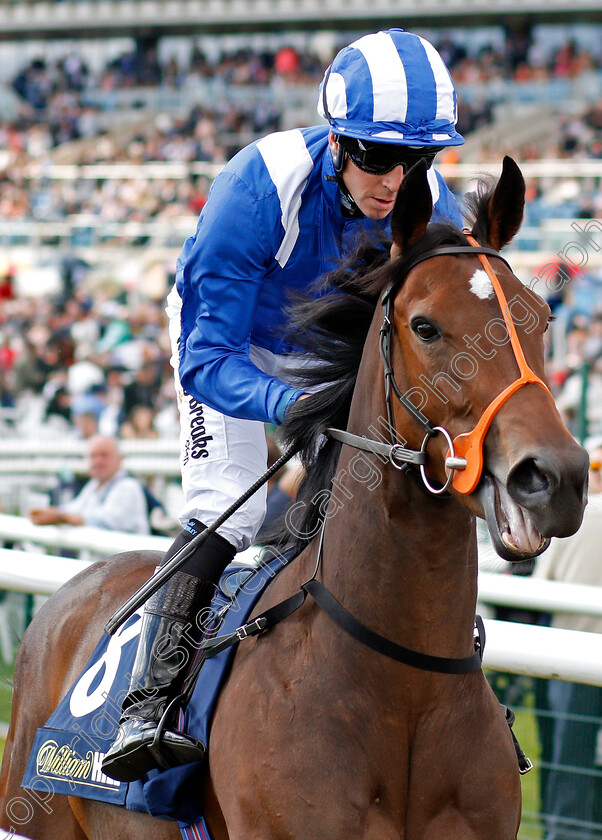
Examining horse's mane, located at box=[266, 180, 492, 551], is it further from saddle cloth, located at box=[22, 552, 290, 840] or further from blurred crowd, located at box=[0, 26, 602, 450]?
blurred crowd, located at box=[0, 26, 602, 450]

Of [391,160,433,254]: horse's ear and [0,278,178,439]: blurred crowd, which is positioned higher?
[391,160,433,254]: horse's ear

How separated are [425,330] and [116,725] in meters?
1.35

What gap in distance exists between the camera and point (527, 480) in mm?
1677

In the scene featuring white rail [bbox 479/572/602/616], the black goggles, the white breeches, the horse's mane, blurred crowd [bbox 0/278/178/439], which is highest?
the black goggles

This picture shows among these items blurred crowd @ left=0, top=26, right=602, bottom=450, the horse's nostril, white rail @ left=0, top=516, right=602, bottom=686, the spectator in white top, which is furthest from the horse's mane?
blurred crowd @ left=0, top=26, right=602, bottom=450

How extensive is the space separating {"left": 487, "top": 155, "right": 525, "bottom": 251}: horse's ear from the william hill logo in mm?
1599

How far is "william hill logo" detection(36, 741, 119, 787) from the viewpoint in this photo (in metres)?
2.60

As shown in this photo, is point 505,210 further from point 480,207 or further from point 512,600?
point 512,600

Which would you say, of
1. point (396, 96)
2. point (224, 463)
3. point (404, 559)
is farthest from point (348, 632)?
point (396, 96)

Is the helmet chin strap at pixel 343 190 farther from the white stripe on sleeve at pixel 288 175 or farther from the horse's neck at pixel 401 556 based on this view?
the horse's neck at pixel 401 556

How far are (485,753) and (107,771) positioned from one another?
36.5 inches

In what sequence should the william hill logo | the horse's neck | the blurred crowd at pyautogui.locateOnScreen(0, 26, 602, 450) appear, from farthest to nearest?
the blurred crowd at pyautogui.locateOnScreen(0, 26, 602, 450) < the william hill logo < the horse's neck

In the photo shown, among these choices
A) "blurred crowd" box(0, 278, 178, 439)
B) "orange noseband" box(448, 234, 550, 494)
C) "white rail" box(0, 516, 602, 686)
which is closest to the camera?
"orange noseband" box(448, 234, 550, 494)

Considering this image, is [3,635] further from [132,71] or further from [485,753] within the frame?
[132,71]
